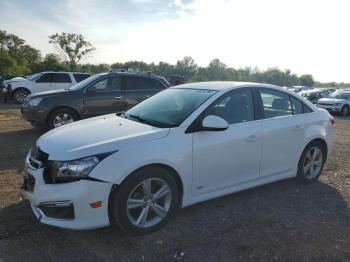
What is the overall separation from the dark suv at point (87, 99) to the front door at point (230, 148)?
17.4 feet

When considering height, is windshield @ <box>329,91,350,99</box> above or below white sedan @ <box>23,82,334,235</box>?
below

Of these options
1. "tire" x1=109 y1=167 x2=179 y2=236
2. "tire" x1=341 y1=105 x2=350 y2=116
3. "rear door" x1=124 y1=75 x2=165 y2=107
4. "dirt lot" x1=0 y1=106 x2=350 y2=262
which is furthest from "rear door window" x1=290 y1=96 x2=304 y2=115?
"tire" x1=341 y1=105 x2=350 y2=116

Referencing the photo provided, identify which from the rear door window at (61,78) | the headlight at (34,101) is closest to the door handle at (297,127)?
the headlight at (34,101)

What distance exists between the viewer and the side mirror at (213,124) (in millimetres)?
3996

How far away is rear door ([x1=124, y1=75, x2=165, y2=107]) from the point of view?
966 cm

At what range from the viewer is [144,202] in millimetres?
3775

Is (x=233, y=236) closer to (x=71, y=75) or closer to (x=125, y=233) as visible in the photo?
(x=125, y=233)

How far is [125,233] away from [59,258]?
69 cm

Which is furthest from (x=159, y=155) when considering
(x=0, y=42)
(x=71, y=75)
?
(x=0, y=42)

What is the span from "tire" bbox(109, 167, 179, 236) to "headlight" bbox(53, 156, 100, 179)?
1.13ft

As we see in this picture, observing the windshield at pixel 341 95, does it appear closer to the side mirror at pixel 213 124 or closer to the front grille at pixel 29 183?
the side mirror at pixel 213 124

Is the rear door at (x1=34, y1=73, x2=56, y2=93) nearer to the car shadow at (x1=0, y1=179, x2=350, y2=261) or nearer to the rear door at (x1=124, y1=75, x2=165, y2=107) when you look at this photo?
the rear door at (x1=124, y1=75, x2=165, y2=107)

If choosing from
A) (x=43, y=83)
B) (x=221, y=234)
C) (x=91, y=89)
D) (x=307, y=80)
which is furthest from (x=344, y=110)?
(x=307, y=80)

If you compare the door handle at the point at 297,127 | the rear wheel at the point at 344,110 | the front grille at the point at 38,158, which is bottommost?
the rear wheel at the point at 344,110
